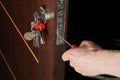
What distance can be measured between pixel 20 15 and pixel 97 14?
1.03 ft

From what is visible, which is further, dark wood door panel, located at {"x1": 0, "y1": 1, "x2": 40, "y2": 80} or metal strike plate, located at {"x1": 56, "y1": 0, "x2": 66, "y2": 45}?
dark wood door panel, located at {"x1": 0, "y1": 1, "x2": 40, "y2": 80}

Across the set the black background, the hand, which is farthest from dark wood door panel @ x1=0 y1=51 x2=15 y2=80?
the hand

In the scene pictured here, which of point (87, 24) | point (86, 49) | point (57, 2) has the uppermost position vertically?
point (57, 2)

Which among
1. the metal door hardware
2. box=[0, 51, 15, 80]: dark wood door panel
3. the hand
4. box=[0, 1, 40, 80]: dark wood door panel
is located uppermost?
the metal door hardware

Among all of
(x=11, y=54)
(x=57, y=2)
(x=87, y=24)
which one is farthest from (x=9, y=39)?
(x=57, y=2)

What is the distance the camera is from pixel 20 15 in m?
1.20

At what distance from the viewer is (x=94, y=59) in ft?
2.78

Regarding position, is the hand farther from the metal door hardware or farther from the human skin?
the metal door hardware

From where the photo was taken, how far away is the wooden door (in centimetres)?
93

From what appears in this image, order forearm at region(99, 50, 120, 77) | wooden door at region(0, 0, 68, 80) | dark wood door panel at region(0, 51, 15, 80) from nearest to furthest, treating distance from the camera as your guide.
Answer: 1. forearm at region(99, 50, 120, 77)
2. wooden door at region(0, 0, 68, 80)
3. dark wood door panel at region(0, 51, 15, 80)

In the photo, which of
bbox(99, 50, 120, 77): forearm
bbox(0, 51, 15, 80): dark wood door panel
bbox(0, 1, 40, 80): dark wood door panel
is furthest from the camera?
bbox(0, 51, 15, 80): dark wood door panel

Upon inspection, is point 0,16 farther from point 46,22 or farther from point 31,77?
point 46,22

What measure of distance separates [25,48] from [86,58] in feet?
1.40

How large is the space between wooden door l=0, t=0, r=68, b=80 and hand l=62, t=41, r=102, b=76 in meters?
0.07
